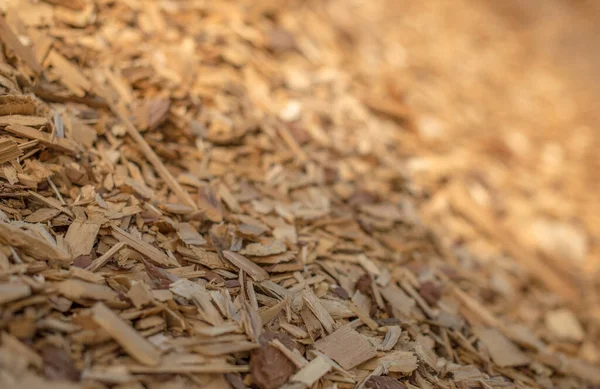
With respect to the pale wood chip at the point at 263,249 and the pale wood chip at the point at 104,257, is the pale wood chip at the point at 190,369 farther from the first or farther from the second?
the pale wood chip at the point at 263,249

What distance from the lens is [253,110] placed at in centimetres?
320

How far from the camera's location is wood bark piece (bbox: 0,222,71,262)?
164cm

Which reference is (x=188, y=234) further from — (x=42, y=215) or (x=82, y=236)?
(x=42, y=215)

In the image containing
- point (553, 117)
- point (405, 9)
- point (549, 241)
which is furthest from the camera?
point (405, 9)

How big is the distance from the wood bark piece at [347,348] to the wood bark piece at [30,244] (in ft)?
3.42

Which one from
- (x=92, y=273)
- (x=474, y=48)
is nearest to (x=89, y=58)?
(x=92, y=273)

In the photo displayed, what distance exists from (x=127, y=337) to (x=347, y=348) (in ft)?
2.77

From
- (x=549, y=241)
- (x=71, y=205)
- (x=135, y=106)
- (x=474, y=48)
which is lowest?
(x=549, y=241)

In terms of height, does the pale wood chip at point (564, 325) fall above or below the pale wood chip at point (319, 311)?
below

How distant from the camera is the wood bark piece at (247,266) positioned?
202cm

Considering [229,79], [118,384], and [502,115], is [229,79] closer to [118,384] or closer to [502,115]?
[118,384]

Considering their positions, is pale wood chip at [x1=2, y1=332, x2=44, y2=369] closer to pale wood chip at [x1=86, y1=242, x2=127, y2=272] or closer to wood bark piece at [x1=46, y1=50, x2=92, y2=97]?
pale wood chip at [x1=86, y1=242, x2=127, y2=272]

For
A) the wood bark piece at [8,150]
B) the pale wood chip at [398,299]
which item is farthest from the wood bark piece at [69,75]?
the pale wood chip at [398,299]

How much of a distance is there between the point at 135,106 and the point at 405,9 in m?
4.61
